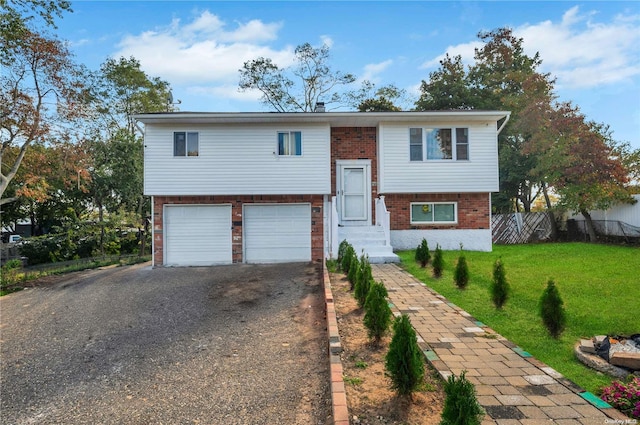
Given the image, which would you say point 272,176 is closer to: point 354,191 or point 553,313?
point 354,191

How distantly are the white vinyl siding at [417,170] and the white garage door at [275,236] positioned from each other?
319 centimetres

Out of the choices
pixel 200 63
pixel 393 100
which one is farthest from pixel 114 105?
pixel 393 100

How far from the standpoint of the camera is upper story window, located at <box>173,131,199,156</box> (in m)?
12.3

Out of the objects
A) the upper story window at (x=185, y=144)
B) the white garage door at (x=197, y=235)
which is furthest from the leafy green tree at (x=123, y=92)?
the white garage door at (x=197, y=235)

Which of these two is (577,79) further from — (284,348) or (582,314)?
(284,348)

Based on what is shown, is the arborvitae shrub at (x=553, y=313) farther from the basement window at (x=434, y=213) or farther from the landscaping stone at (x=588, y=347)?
the basement window at (x=434, y=213)

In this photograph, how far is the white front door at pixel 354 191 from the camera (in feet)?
43.2

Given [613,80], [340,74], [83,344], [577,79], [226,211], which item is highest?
[340,74]

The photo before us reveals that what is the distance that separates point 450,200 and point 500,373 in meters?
10.1

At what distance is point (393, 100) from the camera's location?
27516 mm

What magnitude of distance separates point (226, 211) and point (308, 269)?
380 centimetres

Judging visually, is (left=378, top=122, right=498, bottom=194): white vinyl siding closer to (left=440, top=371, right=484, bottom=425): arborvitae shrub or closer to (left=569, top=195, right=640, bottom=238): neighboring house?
(left=569, top=195, right=640, bottom=238): neighboring house

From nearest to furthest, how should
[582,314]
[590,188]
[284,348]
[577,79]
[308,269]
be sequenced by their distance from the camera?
[284,348] → [582,314] → [308,269] → [590,188] → [577,79]

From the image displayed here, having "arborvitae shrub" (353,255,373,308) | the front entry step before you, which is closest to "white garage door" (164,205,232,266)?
the front entry step
